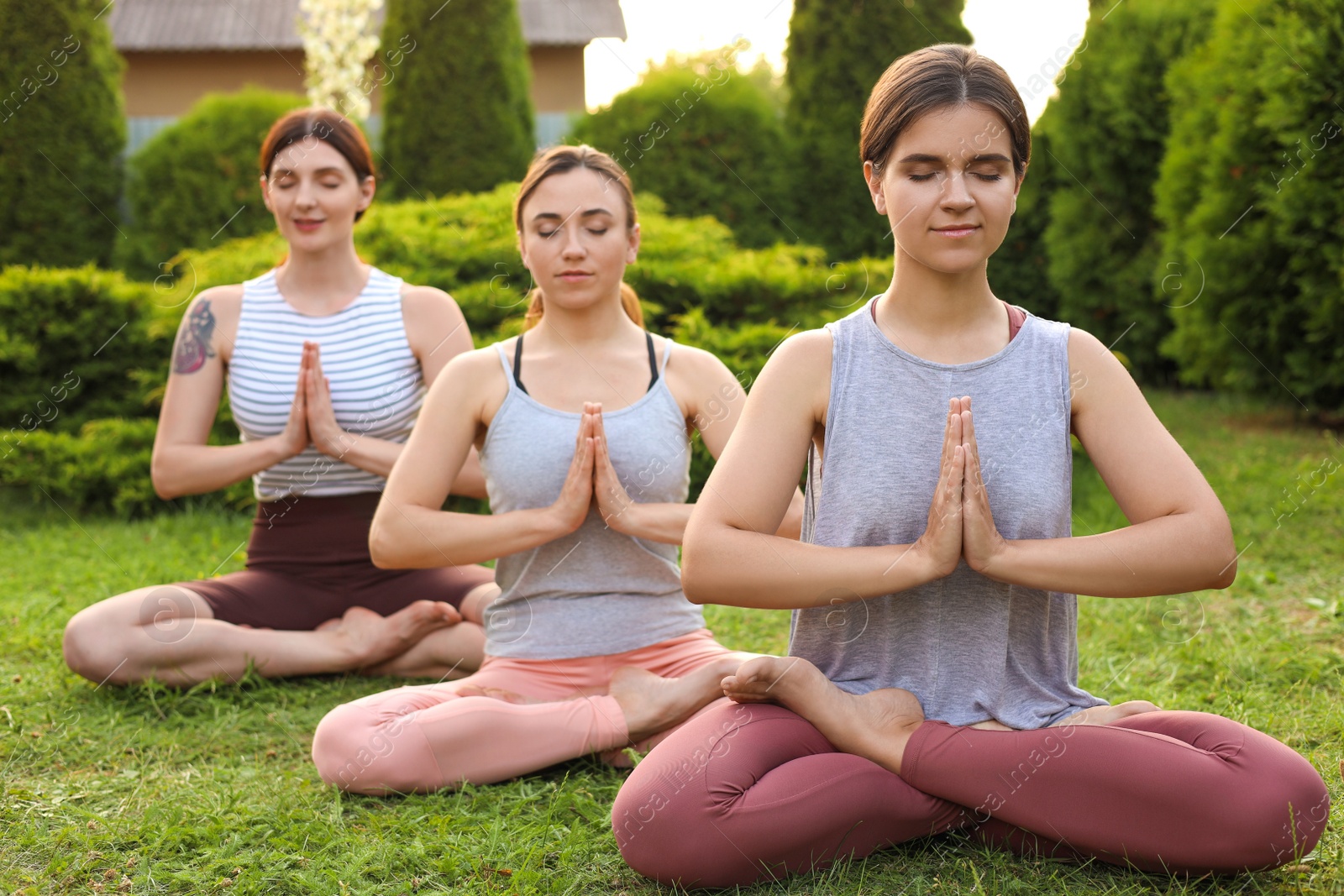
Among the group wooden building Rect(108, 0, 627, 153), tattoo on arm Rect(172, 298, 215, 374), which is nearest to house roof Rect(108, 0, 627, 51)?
wooden building Rect(108, 0, 627, 153)

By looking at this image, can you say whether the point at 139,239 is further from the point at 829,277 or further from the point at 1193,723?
the point at 1193,723

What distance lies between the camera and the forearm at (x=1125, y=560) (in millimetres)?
2098

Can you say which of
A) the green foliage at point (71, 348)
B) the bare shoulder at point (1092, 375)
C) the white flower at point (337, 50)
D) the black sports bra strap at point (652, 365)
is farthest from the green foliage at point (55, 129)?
the bare shoulder at point (1092, 375)

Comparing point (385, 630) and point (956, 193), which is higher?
point (956, 193)

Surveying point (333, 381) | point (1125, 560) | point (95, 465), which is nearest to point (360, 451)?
point (333, 381)

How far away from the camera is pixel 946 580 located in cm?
232

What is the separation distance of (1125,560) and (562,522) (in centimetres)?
128

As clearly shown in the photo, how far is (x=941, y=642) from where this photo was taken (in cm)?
231

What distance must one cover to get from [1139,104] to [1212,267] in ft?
5.68

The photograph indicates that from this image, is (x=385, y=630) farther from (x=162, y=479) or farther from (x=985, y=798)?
(x=985, y=798)

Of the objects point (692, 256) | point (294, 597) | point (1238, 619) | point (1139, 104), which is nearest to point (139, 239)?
point (692, 256)

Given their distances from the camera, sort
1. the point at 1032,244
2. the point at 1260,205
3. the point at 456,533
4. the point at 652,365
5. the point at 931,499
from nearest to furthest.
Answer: the point at 931,499, the point at 456,533, the point at 652,365, the point at 1260,205, the point at 1032,244

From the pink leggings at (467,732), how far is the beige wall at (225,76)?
16.8 meters

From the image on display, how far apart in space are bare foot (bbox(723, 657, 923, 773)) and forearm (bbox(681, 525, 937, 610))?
14cm
